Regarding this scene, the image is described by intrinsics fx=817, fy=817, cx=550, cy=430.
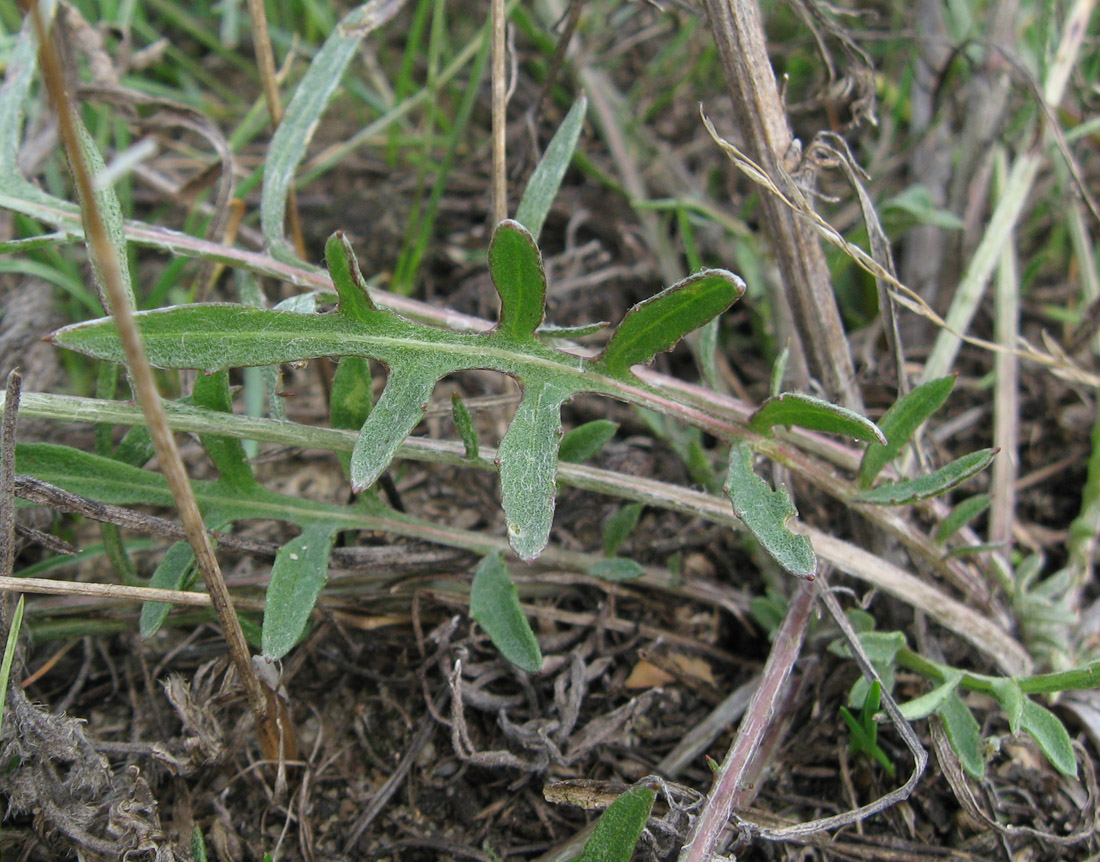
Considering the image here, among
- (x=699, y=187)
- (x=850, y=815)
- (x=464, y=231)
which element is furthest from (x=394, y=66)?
(x=850, y=815)

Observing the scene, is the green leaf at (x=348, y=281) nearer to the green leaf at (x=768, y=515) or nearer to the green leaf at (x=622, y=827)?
the green leaf at (x=768, y=515)

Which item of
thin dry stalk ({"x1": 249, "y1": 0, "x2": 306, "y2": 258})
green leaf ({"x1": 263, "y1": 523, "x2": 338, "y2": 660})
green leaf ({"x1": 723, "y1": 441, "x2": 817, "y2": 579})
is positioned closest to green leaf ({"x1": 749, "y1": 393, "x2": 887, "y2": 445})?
green leaf ({"x1": 723, "y1": 441, "x2": 817, "y2": 579})

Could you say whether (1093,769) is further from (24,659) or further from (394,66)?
(394,66)

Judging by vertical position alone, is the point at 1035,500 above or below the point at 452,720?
above

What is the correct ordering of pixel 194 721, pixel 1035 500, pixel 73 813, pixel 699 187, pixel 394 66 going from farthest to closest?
pixel 394 66 < pixel 699 187 < pixel 1035 500 < pixel 194 721 < pixel 73 813

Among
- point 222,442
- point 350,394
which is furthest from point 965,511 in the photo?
point 222,442

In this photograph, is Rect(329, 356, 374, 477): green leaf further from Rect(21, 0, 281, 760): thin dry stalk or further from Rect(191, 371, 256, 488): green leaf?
Rect(21, 0, 281, 760): thin dry stalk
